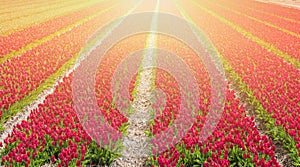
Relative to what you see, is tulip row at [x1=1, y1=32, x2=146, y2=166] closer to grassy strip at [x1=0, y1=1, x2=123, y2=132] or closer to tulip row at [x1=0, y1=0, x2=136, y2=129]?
grassy strip at [x1=0, y1=1, x2=123, y2=132]

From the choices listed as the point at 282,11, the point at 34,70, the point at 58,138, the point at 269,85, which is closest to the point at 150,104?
the point at 58,138

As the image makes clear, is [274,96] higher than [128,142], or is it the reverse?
[274,96]

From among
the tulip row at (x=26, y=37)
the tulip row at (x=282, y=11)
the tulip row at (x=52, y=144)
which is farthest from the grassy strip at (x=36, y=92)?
the tulip row at (x=282, y=11)

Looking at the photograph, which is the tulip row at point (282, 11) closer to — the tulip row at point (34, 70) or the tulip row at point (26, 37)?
the tulip row at point (26, 37)

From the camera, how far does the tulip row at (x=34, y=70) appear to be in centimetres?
875

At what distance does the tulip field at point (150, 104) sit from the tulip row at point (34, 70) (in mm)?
41

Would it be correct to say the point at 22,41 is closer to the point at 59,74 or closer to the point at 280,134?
the point at 59,74

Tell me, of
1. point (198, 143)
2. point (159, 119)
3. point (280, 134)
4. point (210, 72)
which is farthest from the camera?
point (210, 72)

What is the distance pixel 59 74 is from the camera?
11898 millimetres

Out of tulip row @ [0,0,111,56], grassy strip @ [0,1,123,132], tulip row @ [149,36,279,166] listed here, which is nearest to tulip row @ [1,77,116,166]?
grassy strip @ [0,1,123,132]

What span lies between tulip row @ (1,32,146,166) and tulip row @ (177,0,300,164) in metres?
3.94

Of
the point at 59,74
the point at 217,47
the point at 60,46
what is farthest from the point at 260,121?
the point at 60,46

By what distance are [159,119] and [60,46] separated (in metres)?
10.2

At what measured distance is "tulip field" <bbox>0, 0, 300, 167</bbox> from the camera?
6.10 metres
